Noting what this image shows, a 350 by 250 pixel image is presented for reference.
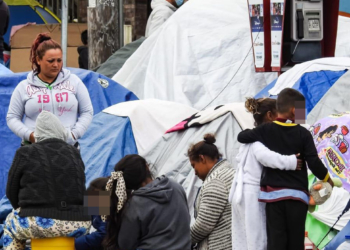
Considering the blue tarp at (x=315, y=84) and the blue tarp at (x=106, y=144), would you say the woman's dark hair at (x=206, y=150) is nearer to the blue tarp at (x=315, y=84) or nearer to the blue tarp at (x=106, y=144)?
the blue tarp at (x=106, y=144)

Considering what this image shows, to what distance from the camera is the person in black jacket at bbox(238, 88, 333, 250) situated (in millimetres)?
7090

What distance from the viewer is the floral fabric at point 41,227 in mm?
6930

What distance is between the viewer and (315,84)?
10820 mm

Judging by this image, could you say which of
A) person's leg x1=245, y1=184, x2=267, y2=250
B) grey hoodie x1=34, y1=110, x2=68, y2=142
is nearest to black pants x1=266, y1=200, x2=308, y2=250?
person's leg x1=245, y1=184, x2=267, y2=250

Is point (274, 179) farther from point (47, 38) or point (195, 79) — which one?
point (195, 79)

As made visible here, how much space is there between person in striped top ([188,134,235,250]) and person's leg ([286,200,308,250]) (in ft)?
2.09

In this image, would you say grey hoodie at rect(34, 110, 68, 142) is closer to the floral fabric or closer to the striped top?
the floral fabric

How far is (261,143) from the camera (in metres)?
7.26

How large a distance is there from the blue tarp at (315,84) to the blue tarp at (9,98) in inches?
101

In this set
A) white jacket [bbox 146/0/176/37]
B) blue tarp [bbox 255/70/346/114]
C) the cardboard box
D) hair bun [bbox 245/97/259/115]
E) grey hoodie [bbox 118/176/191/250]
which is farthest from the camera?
the cardboard box

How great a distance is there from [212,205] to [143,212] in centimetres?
115

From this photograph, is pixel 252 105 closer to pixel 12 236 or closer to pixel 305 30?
pixel 12 236

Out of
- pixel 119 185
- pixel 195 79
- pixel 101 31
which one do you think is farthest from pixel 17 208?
pixel 101 31

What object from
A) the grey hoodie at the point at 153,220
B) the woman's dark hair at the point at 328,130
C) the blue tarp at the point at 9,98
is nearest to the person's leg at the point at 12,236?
the grey hoodie at the point at 153,220
